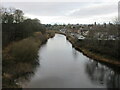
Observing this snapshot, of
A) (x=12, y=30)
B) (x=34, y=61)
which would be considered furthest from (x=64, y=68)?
(x=12, y=30)

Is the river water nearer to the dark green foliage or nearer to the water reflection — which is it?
the water reflection

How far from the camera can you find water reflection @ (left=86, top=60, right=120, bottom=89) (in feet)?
50.8

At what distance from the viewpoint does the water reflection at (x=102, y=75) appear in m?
15.5

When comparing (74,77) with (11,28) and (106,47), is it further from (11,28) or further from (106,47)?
(11,28)

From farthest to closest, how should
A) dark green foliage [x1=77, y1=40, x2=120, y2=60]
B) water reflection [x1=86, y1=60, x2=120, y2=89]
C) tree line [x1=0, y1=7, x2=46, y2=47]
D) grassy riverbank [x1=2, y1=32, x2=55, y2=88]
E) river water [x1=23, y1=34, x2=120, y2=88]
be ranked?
tree line [x1=0, y1=7, x2=46, y2=47] → dark green foliage [x1=77, y1=40, x2=120, y2=60] → water reflection [x1=86, y1=60, x2=120, y2=89] → river water [x1=23, y1=34, x2=120, y2=88] → grassy riverbank [x1=2, y1=32, x2=55, y2=88]

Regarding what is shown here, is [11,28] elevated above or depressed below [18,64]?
above

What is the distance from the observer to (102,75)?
17672mm

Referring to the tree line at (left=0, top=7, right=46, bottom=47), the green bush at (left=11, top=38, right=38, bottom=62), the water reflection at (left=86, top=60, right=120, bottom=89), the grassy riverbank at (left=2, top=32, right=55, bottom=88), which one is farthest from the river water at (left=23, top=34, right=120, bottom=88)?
the tree line at (left=0, top=7, right=46, bottom=47)

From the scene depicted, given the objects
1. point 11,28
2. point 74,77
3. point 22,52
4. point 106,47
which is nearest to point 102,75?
point 74,77

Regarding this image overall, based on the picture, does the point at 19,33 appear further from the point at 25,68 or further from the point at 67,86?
the point at 67,86

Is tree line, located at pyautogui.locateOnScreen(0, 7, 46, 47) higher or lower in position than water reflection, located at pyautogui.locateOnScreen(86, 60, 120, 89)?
higher

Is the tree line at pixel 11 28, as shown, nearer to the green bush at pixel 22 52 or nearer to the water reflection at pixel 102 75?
the green bush at pixel 22 52

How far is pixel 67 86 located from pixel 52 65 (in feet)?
22.3

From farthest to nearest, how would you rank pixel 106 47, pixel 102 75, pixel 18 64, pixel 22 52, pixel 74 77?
pixel 106 47 < pixel 22 52 < pixel 102 75 < pixel 18 64 < pixel 74 77
